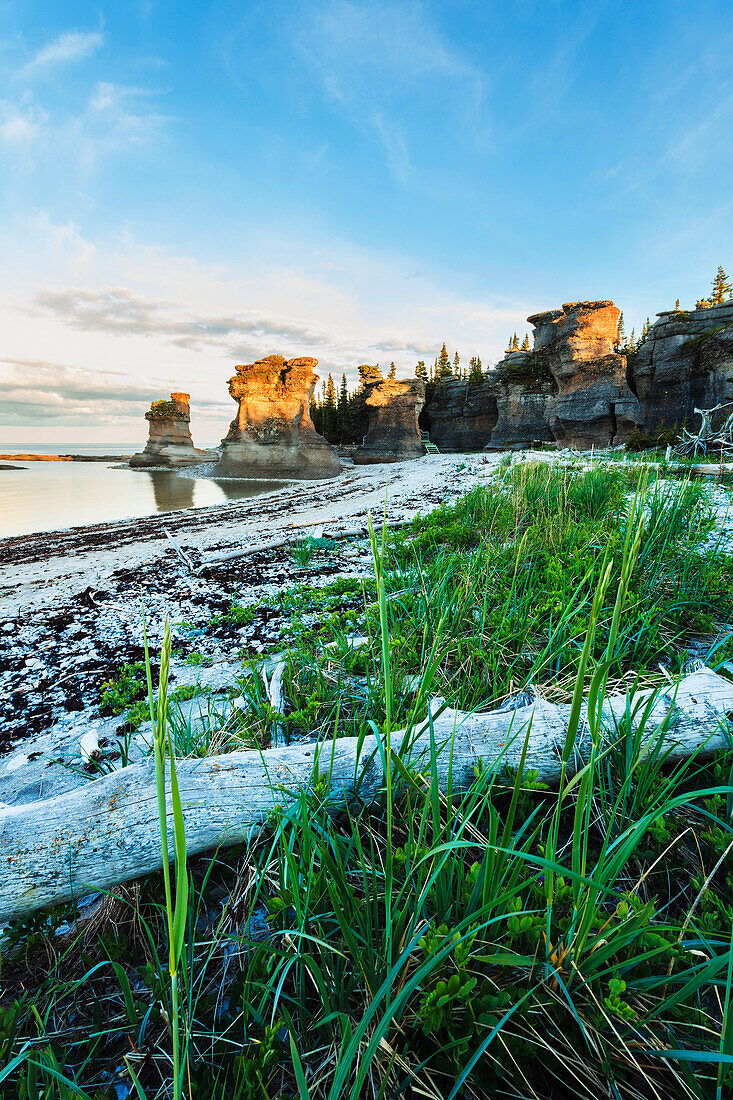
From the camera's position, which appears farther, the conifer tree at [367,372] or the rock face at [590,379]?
the conifer tree at [367,372]

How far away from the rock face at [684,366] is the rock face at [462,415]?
15.3 m

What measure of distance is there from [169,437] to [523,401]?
37596 millimetres

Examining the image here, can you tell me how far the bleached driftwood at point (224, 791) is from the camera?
4.66ft

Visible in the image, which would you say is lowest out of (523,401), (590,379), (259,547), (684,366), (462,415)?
(259,547)

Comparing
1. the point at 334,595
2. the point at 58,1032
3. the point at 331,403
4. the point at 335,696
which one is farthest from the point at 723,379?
the point at 331,403

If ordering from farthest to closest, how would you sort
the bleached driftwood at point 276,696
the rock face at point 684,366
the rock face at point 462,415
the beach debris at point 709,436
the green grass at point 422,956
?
the rock face at point 462,415 → the rock face at point 684,366 → the beach debris at point 709,436 → the bleached driftwood at point 276,696 → the green grass at point 422,956

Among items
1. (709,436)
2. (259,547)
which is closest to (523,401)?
(709,436)

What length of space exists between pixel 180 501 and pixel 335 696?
21.2 metres

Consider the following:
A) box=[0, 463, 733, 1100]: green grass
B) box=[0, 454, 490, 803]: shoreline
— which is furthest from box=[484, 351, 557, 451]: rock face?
box=[0, 463, 733, 1100]: green grass

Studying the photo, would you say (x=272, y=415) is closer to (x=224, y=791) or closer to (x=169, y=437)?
(x=169, y=437)

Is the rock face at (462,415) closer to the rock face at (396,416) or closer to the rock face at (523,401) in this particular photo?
the rock face at (523,401)

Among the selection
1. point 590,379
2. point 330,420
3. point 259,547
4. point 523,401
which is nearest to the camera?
point 259,547

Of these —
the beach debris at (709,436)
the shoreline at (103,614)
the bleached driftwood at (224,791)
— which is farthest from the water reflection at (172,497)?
the bleached driftwood at (224,791)

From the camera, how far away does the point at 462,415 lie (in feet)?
149
